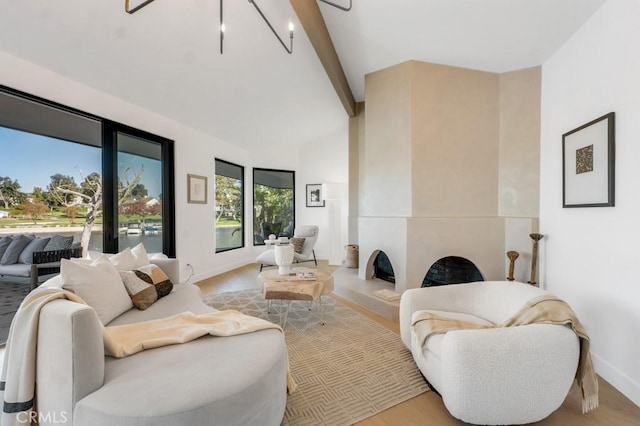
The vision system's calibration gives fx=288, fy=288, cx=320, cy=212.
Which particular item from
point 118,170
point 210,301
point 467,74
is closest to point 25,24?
point 118,170

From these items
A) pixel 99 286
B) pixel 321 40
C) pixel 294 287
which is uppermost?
pixel 321 40

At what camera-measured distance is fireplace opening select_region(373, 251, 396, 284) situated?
419cm

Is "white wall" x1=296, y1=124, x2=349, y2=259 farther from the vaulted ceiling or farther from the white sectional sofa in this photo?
the white sectional sofa

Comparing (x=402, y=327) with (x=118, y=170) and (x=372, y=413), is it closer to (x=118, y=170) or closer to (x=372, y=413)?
(x=372, y=413)

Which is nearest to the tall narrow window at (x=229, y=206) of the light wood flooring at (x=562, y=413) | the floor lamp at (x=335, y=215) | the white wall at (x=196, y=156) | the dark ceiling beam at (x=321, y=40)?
the white wall at (x=196, y=156)

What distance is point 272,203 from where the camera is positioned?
22.3 feet

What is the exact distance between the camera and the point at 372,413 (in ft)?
5.60

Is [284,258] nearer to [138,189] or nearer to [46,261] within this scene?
[138,189]

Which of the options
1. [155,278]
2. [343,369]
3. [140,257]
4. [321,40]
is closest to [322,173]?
[321,40]

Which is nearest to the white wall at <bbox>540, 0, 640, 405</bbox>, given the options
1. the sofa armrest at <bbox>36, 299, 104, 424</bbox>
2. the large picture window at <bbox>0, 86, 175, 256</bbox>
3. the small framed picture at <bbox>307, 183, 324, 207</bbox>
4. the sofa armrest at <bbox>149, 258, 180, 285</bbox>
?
the sofa armrest at <bbox>36, 299, 104, 424</bbox>

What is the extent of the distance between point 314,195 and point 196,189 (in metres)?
2.82

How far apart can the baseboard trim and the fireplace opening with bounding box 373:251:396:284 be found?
2.26m

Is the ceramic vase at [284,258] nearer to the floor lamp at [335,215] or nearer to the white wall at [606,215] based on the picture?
the white wall at [606,215]

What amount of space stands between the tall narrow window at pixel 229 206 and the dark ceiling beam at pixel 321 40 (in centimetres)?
271
